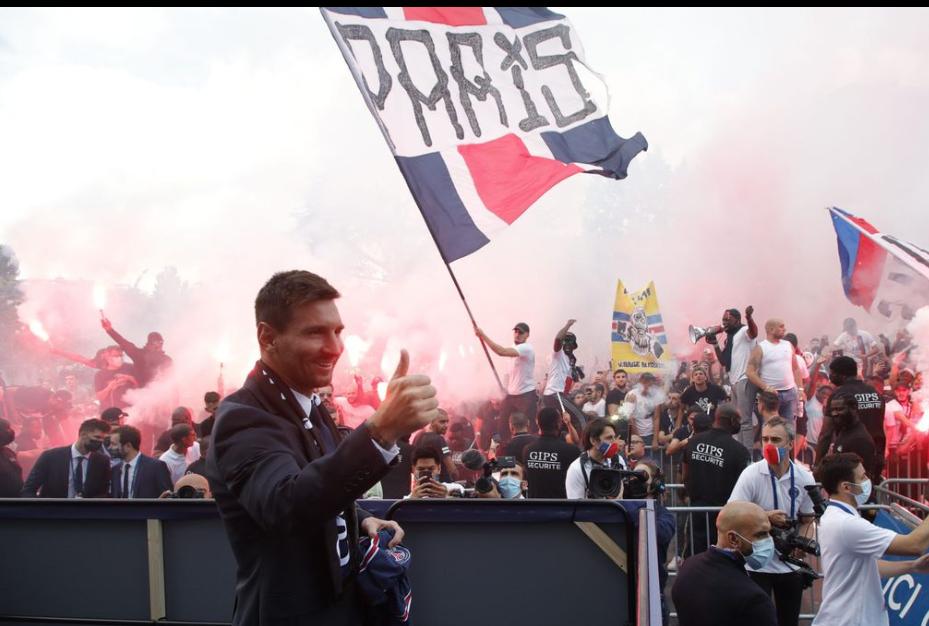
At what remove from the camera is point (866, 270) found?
496 inches

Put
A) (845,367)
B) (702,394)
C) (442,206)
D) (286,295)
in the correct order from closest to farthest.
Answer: (286,295), (845,367), (442,206), (702,394)

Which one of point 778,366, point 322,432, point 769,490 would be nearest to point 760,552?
point 769,490

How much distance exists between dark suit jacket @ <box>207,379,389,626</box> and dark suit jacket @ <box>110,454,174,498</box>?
5.23m

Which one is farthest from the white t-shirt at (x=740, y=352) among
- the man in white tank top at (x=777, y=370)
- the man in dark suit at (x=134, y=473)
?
the man in dark suit at (x=134, y=473)

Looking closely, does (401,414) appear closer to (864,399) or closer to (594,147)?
(864,399)

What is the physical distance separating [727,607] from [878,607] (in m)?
0.93

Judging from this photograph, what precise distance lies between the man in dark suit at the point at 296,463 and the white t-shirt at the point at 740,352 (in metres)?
8.40

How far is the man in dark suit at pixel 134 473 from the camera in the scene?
7.09 metres

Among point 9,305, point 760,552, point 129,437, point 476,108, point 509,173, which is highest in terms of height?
point 476,108

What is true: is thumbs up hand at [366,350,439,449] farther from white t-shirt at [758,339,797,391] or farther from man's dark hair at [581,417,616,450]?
white t-shirt at [758,339,797,391]

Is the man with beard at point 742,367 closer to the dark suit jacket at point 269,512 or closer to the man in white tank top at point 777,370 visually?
the man in white tank top at point 777,370

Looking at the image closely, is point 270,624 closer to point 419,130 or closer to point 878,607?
point 878,607

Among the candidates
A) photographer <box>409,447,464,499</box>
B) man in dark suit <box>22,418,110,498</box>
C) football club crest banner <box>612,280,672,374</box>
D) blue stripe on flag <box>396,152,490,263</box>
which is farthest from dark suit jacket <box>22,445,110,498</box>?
football club crest banner <box>612,280,672,374</box>

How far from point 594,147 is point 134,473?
492 centimetres
